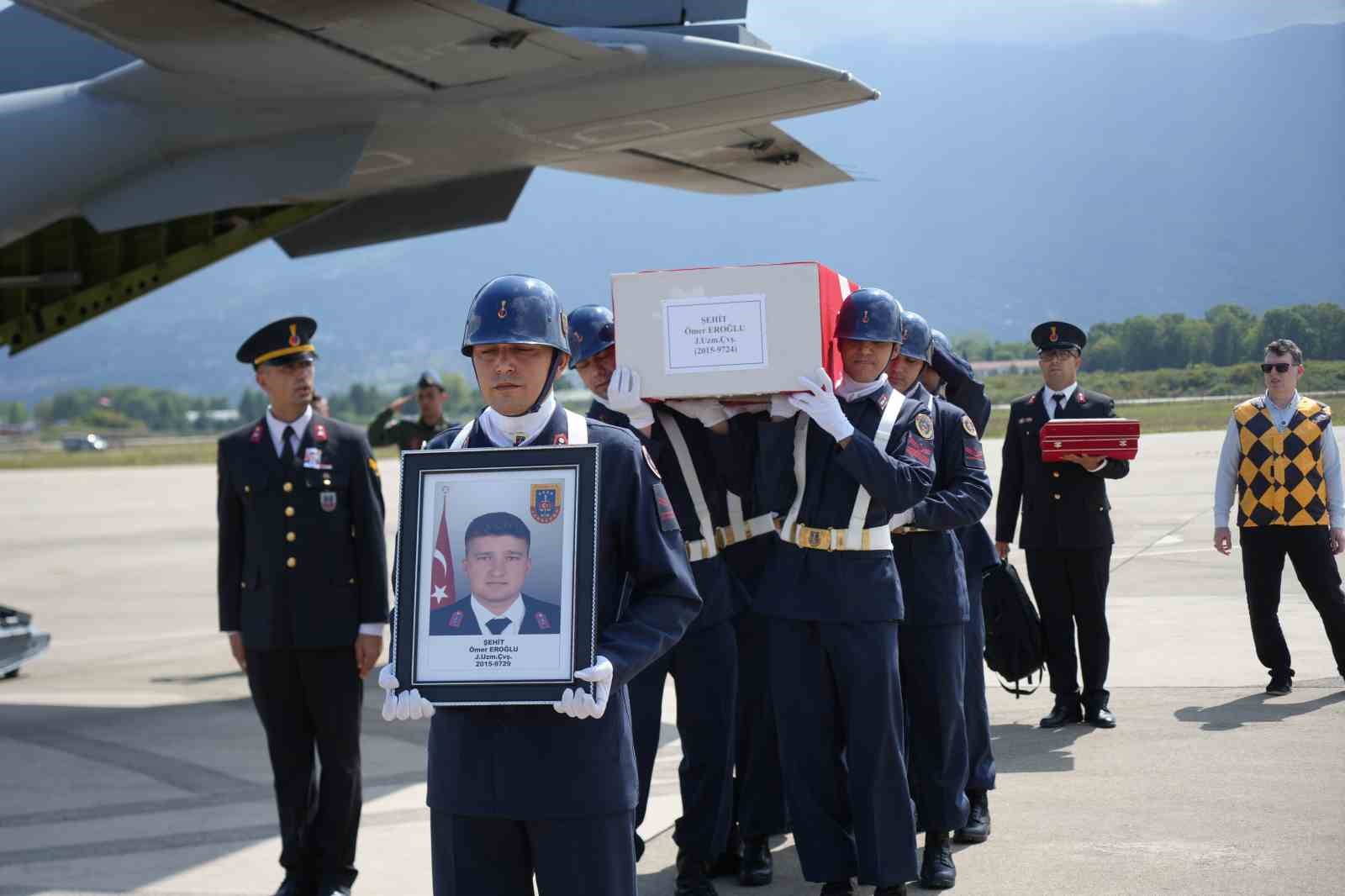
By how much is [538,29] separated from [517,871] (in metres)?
5.08

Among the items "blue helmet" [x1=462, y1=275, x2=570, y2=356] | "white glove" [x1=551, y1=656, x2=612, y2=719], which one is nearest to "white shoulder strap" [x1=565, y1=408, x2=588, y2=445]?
"blue helmet" [x1=462, y1=275, x2=570, y2=356]

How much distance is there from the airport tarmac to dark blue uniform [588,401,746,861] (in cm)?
34

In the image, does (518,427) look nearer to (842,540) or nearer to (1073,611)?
(842,540)

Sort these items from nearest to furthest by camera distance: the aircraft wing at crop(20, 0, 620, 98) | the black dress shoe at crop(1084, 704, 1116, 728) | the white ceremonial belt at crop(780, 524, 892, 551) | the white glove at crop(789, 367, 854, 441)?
the white glove at crop(789, 367, 854, 441)
the white ceremonial belt at crop(780, 524, 892, 551)
the aircraft wing at crop(20, 0, 620, 98)
the black dress shoe at crop(1084, 704, 1116, 728)

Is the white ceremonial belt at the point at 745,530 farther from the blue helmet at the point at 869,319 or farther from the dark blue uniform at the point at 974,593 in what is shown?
the blue helmet at the point at 869,319

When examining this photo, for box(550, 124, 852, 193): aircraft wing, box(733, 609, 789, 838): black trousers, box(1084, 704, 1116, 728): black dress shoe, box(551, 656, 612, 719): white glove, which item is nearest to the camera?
box(551, 656, 612, 719): white glove

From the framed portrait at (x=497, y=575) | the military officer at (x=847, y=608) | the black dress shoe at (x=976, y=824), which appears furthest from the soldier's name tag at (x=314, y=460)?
the black dress shoe at (x=976, y=824)

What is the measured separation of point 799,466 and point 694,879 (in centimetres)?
141

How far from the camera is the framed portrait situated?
266 cm

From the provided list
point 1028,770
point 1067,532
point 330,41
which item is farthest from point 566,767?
point 330,41

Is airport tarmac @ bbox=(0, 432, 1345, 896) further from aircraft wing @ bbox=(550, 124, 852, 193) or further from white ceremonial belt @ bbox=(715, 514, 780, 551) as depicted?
aircraft wing @ bbox=(550, 124, 852, 193)

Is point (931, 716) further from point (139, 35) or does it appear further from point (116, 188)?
point (116, 188)

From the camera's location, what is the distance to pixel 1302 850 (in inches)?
194

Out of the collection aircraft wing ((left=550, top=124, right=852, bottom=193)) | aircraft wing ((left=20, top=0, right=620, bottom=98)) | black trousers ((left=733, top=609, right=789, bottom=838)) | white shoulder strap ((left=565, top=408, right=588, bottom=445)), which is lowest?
black trousers ((left=733, top=609, right=789, bottom=838))
